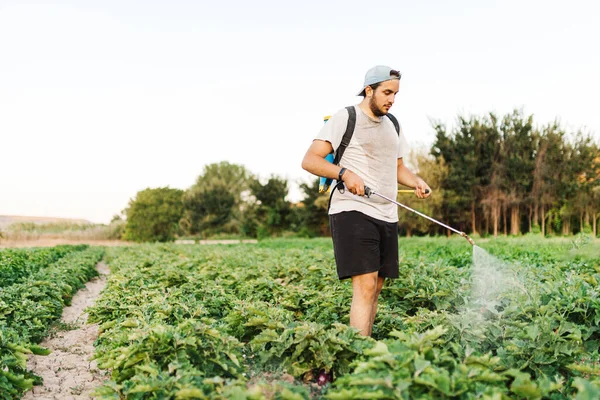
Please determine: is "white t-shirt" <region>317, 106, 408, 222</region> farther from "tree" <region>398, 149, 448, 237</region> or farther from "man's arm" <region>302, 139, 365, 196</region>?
"tree" <region>398, 149, 448, 237</region>

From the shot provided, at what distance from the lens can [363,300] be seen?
156 inches

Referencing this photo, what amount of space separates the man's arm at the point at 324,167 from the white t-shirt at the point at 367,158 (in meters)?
0.07

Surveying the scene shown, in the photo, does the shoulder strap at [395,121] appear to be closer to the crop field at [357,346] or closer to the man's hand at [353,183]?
the man's hand at [353,183]

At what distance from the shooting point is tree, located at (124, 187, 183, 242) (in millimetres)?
42500

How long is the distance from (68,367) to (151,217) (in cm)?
3873

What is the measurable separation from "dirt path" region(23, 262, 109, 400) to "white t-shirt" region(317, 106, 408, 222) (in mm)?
2200

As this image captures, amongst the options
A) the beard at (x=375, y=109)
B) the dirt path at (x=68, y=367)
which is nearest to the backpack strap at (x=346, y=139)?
the beard at (x=375, y=109)

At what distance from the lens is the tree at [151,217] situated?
1673 inches

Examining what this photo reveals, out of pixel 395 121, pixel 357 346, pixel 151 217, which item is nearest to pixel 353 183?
pixel 395 121

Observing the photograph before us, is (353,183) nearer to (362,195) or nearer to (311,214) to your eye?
(362,195)

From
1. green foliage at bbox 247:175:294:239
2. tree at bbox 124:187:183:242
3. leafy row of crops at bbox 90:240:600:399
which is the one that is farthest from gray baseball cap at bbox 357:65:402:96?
green foliage at bbox 247:175:294:239

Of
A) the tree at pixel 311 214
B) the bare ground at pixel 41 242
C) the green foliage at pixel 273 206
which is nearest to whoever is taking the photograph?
the bare ground at pixel 41 242

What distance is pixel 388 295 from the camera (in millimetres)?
6188

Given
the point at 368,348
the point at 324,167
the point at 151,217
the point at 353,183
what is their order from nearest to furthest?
the point at 368,348, the point at 353,183, the point at 324,167, the point at 151,217
